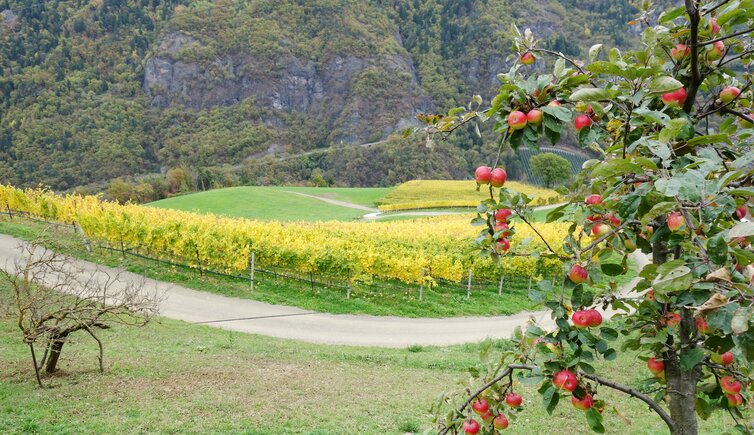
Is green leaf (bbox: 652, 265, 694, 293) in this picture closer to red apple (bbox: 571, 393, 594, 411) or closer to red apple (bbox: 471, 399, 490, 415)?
red apple (bbox: 571, 393, 594, 411)

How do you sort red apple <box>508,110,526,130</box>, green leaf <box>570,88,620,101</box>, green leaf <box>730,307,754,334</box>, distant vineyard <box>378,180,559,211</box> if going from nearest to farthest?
green leaf <box>730,307,754,334</box> < green leaf <box>570,88,620,101</box> < red apple <box>508,110,526,130</box> < distant vineyard <box>378,180,559,211</box>

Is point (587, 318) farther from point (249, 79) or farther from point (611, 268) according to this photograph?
point (249, 79)

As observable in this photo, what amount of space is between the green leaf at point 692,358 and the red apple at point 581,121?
2.54 feet

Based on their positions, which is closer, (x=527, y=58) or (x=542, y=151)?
(x=527, y=58)

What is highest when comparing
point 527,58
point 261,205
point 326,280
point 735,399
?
point 527,58

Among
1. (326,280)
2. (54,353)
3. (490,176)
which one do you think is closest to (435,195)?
(326,280)

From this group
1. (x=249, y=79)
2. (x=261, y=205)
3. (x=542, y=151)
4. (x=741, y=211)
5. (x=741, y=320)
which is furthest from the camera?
(x=249, y=79)

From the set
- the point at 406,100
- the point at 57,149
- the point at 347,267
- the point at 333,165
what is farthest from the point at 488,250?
the point at 406,100

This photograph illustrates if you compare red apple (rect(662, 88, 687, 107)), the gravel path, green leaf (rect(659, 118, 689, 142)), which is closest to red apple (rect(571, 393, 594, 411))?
green leaf (rect(659, 118, 689, 142))

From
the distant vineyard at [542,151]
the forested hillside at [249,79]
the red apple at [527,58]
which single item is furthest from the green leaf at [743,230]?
the forested hillside at [249,79]

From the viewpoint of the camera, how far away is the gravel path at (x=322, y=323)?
11117mm

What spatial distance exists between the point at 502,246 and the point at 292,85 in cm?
13026

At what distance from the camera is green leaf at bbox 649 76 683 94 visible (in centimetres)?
123

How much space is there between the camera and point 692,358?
52.7 inches
